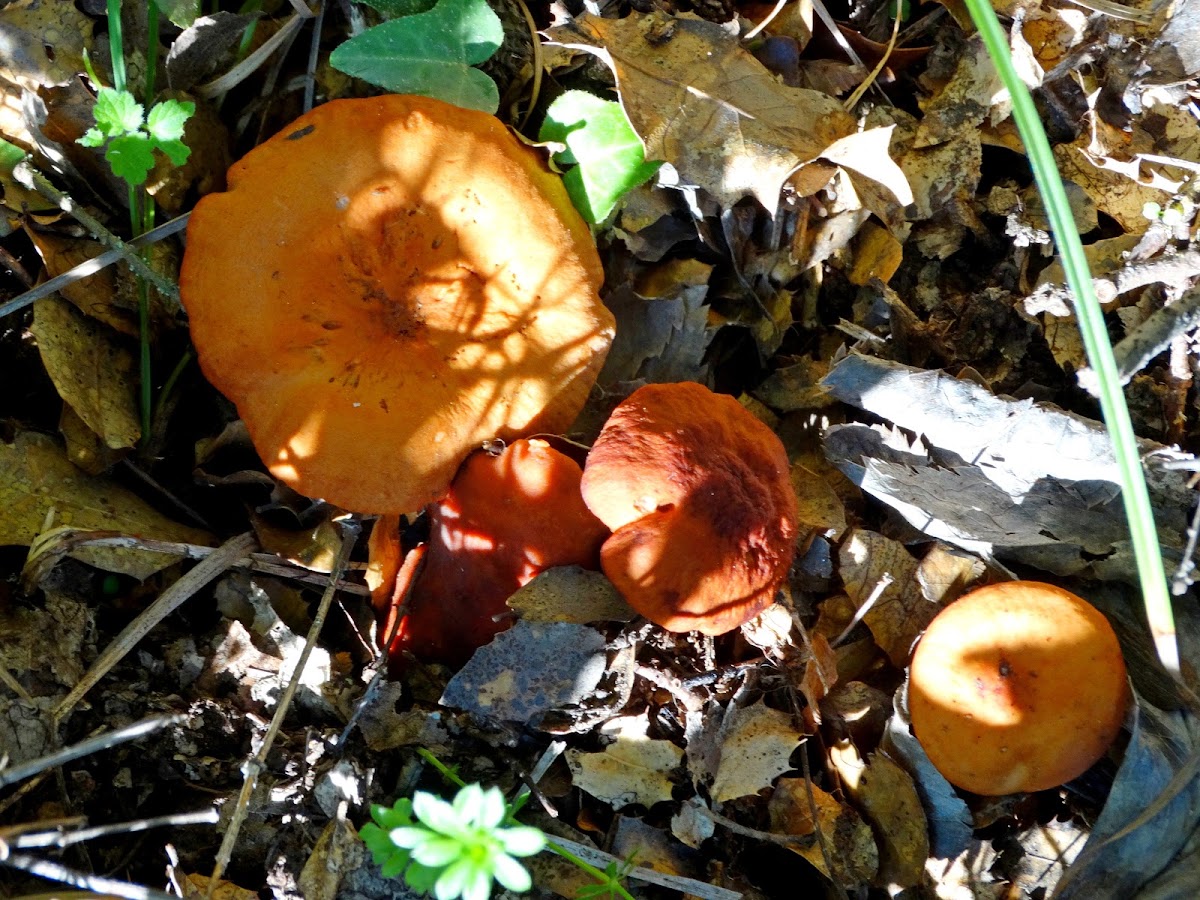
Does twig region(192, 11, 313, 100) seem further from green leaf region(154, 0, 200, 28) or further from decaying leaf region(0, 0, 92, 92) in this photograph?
decaying leaf region(0, 0, 92, 92)

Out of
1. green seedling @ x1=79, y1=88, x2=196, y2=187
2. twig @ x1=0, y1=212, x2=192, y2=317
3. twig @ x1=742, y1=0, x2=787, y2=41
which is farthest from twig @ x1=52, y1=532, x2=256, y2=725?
twig @ x1=742, y1=0, x2=787, y2=41

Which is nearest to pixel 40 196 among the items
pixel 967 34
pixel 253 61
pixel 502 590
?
pixel 253 61

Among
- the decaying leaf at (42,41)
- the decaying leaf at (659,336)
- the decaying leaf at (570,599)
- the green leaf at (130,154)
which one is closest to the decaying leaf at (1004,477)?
the decaying leaf at (659,336)

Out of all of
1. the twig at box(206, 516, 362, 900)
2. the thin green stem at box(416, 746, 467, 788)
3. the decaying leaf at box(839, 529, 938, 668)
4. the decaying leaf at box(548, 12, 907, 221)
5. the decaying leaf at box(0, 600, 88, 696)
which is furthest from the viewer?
the decaying leaf at box(839, 529, 938, 668)

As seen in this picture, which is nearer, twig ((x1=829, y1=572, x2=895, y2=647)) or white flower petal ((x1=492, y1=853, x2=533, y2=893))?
white flower petal ((x1=492, y1=853, x2=533, y2=893))

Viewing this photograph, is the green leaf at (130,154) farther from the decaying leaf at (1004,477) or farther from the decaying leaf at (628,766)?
the decaying leaf at (1004,477)

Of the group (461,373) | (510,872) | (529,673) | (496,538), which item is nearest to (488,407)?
(461,373)

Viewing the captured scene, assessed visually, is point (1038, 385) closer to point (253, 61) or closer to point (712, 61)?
point (712, 61)

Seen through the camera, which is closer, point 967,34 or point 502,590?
point 502,590
